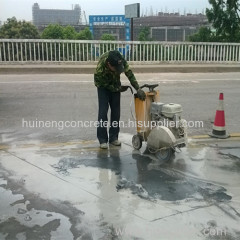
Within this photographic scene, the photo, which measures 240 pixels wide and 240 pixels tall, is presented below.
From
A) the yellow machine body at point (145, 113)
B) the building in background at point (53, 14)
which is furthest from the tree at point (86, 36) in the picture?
the building in background at point (53, 14)

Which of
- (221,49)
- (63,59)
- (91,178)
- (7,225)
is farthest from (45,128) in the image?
(221,49)

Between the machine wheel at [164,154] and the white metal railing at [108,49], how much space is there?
41.1 feet

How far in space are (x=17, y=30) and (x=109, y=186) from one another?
22.8 metres

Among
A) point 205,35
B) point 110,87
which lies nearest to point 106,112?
point 110,87

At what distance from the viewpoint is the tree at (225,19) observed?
2772 cm

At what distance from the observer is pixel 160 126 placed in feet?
17.4

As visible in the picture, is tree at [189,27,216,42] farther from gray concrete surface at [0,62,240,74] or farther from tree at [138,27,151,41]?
gray concrete surface at [0,62,240,74]

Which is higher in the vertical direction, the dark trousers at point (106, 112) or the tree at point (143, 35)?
the tree at point (143, 35)

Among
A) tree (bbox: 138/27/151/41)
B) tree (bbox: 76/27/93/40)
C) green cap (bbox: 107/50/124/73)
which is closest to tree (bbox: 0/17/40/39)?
tree (bbox: 76/27/93/40)

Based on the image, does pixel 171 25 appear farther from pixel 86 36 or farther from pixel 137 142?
pixel 137 142

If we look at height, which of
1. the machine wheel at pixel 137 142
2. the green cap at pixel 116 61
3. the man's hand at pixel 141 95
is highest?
the green cap at pixel 116 61

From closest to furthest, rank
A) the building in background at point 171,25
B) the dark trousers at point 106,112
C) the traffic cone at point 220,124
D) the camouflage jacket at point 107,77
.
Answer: the camouflage jacket at point 107,77
the dark trousers at point 106,112
the traffic cone at point 220,124
the building in background at point 171,25

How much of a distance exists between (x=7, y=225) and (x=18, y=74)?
503 inches

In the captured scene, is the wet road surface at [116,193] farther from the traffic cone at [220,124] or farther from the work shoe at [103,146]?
the traffic cone at [220,124]
